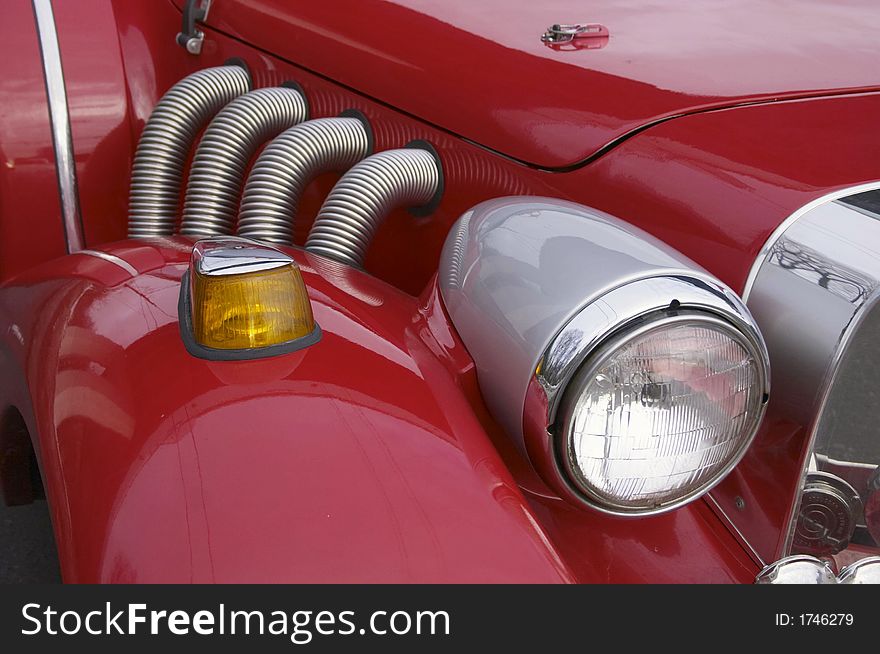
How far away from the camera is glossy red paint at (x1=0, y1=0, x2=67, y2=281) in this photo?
2047mm

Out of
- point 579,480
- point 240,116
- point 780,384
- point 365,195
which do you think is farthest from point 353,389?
point 240,116

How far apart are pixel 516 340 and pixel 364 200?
2.00 feet

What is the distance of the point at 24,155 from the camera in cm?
207

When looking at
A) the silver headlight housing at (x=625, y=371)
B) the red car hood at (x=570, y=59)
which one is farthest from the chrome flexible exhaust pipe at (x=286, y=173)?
the silver headlight housing at (x=625, y=371)

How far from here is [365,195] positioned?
1641 millimetres

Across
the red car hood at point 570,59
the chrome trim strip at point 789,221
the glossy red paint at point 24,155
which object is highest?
the red car hood at point 570,59

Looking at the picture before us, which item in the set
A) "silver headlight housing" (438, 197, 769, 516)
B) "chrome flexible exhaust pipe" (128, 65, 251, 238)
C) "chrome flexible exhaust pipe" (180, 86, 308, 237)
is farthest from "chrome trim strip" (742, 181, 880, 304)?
"chrome flexible exhaust pipe" (128, 65, 251, 238)

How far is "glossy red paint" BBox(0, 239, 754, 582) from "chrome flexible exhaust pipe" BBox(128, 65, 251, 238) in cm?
82

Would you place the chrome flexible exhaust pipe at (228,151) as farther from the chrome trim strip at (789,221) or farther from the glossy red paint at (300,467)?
the chrome trim strip at (789,221)

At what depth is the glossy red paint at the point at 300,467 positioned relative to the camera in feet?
2.90

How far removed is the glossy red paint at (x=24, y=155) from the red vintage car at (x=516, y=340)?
23.1 inches

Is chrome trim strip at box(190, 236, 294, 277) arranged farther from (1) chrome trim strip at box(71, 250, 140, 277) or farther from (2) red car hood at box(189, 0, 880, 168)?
(2) red car hood at box(189, 0, 880, 168)

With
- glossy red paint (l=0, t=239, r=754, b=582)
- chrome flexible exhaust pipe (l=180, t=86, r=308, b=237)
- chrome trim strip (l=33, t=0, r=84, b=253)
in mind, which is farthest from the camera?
chrome trim strip (l=33, t=0, r=84, b=253)

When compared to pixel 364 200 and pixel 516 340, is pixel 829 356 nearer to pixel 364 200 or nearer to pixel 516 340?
pixel 516 340
